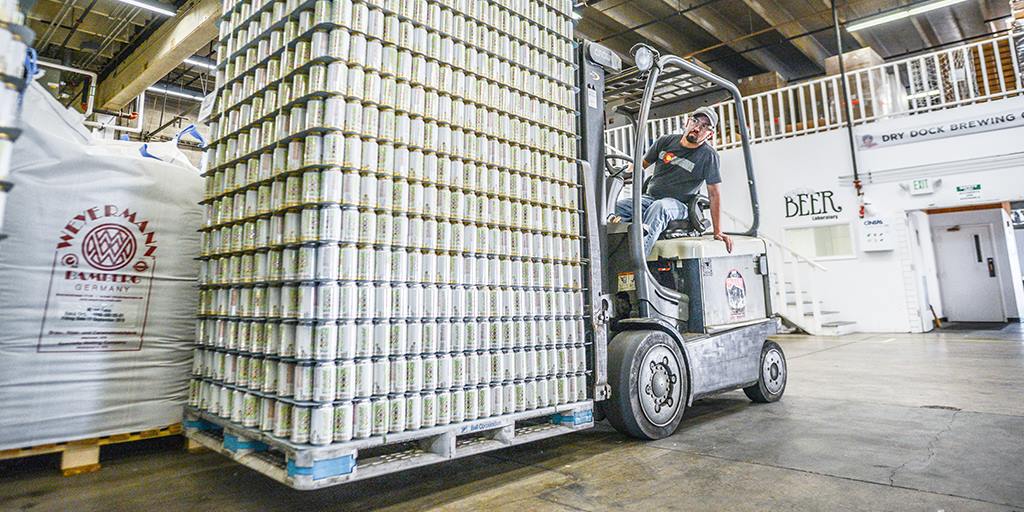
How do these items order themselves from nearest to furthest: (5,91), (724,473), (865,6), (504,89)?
(5,91) → (724,473) → (504,89) → (865,6)

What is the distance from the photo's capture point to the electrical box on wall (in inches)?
438

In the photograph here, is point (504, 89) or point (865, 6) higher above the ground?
point (865, 6)

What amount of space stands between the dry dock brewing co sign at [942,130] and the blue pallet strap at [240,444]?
13.1 meters

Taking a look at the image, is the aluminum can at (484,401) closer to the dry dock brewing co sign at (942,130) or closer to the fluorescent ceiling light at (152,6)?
the fluorescent ceiling light at (152,6)

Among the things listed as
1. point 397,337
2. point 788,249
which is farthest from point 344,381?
point 788,249

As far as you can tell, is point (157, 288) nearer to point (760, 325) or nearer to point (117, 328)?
point (117, 328)

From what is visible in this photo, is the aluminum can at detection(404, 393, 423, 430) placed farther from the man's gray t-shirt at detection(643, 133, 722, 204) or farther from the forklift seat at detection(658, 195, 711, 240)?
the man's gray t-shirt at detection(643, 133, 722, 204)

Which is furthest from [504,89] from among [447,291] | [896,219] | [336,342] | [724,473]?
[896,219]

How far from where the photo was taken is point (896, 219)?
11.1m

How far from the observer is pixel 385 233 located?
2508mm

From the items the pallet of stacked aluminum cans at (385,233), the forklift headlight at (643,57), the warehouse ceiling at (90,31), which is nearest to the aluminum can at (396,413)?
the pallet of stacked aluminum cans at (385,233)

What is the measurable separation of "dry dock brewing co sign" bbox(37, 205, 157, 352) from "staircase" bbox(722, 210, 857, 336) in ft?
35.0

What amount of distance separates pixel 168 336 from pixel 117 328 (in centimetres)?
30

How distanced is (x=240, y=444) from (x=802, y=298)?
12.4 m
